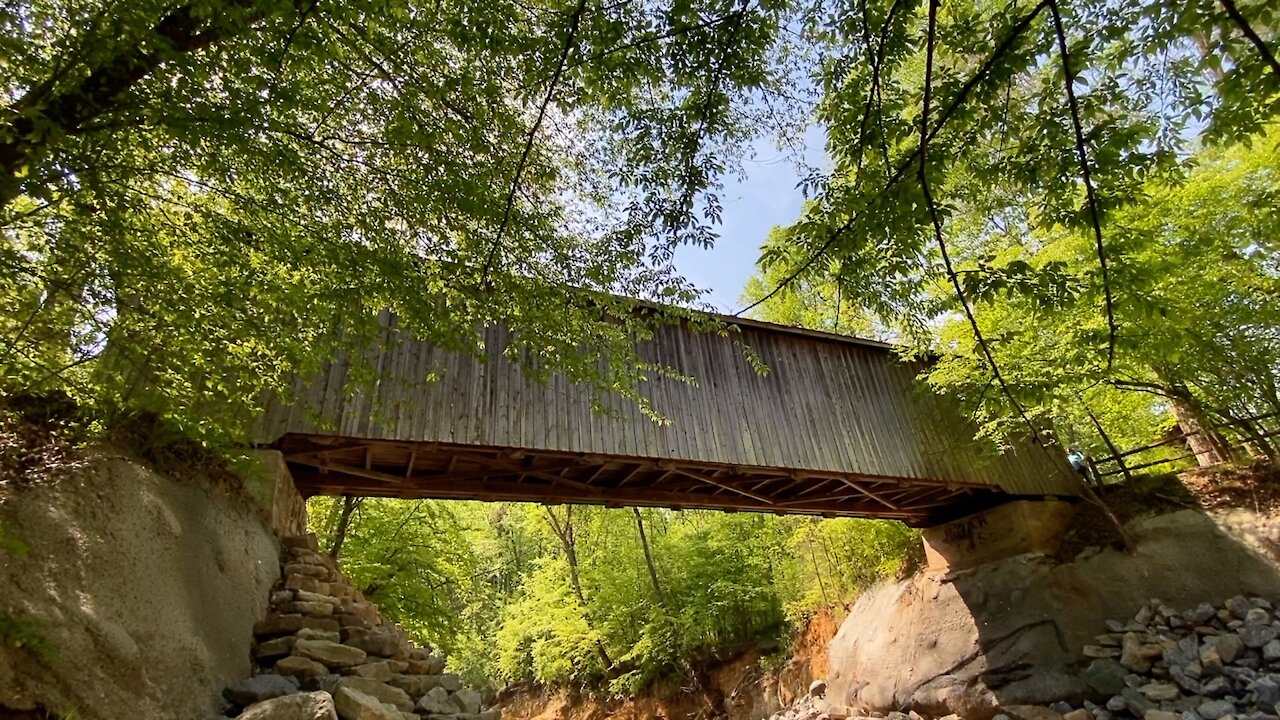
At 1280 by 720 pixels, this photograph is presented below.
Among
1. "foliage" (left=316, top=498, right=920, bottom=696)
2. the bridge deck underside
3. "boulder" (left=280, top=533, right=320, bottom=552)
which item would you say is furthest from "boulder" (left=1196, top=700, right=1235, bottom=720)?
"boulder" (left=280, top=533, right=320, bottom=552)

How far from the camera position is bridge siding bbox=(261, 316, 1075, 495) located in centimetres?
623

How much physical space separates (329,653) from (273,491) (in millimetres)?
1893

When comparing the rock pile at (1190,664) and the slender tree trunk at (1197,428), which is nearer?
the rock pile at (1190,664)

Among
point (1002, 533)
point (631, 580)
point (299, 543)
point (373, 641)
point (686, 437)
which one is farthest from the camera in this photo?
point (631, 580)

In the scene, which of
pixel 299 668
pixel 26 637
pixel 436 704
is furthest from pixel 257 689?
pixel 26 637

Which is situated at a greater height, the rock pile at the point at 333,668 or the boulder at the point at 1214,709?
the rock pile at the point at 333,668

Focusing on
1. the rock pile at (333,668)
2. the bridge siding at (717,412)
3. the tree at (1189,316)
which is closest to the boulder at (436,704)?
the rock pile at (333,668)

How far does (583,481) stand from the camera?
26.8 ft

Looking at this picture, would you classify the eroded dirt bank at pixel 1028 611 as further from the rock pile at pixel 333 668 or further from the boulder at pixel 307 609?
the boulder at pixel 307 609

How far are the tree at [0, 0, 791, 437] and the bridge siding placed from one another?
1.05 meters

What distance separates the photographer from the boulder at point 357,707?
377cm

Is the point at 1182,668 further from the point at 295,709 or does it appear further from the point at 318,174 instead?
the point at 318,174

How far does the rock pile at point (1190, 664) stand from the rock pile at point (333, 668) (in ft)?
25.3

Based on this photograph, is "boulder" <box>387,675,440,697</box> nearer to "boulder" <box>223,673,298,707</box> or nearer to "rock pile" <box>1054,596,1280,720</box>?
"boulder" <box>223,673,298,707</box>
